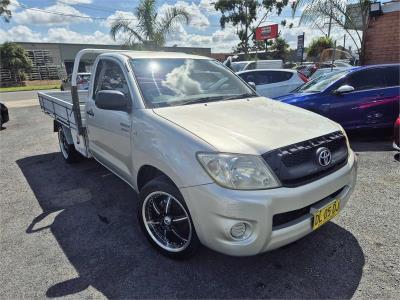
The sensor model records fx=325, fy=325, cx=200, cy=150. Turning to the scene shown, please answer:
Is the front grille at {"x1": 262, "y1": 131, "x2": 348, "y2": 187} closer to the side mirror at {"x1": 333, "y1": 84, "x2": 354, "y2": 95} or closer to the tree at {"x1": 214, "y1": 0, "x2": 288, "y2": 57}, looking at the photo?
the side mirror at {"x1": 333, "y1": 84, "x2": 354, "y2": 95}

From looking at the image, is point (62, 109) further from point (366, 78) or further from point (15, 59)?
point (15, 59)

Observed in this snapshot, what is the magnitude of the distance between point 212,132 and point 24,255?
7.10 feet

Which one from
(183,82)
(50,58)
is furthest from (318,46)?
(183,82)

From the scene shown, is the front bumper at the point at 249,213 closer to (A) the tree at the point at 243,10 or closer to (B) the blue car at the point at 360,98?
(B) the blue car at the point at 360,98

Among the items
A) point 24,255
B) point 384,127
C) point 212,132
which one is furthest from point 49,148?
point 384,127

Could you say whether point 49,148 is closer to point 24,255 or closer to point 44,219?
point 44,219

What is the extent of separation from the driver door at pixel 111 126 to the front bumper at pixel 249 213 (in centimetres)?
114

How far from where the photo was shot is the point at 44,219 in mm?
3801

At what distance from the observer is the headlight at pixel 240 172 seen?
2262mm

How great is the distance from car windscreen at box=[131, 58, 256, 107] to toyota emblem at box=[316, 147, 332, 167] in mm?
1301

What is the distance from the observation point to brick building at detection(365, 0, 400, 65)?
1048 cm

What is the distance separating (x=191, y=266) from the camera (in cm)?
279

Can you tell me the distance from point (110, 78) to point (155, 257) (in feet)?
6.97

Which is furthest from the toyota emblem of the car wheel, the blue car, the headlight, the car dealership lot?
the blue car
